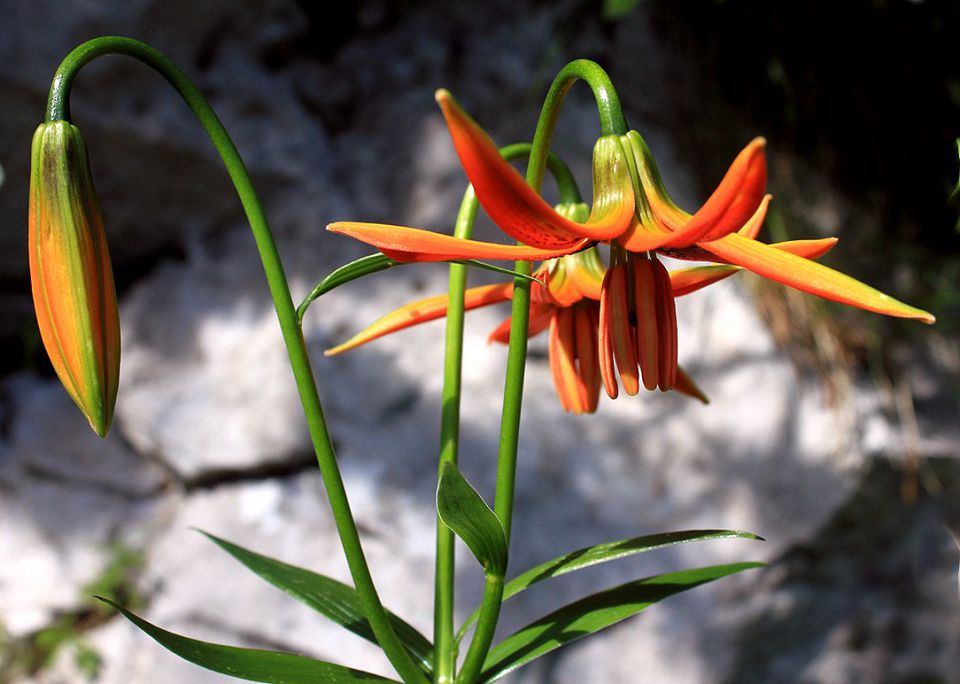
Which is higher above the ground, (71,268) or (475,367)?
(475,367)

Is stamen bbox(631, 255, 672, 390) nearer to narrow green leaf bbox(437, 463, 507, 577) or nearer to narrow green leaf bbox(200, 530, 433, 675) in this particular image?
narrow green leaf bbox(437, 463, 507, 577)

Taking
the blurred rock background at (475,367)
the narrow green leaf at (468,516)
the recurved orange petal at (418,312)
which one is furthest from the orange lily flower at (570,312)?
the blurred rock background at (475,367)

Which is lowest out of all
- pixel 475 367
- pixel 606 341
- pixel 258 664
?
pixel 258 664

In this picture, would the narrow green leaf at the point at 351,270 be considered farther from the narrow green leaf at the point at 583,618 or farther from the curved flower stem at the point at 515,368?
the narrow green leaf at the point at 583,618

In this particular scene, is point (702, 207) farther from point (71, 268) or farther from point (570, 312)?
point (71, 268)

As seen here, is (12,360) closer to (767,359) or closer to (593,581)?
(593,581)

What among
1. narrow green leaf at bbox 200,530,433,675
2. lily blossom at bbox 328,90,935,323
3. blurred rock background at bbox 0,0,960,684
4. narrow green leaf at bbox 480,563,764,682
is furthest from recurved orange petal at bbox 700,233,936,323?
blurred rock background at bbox 0,0,960,684

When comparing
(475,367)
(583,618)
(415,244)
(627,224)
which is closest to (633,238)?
(627,224)
